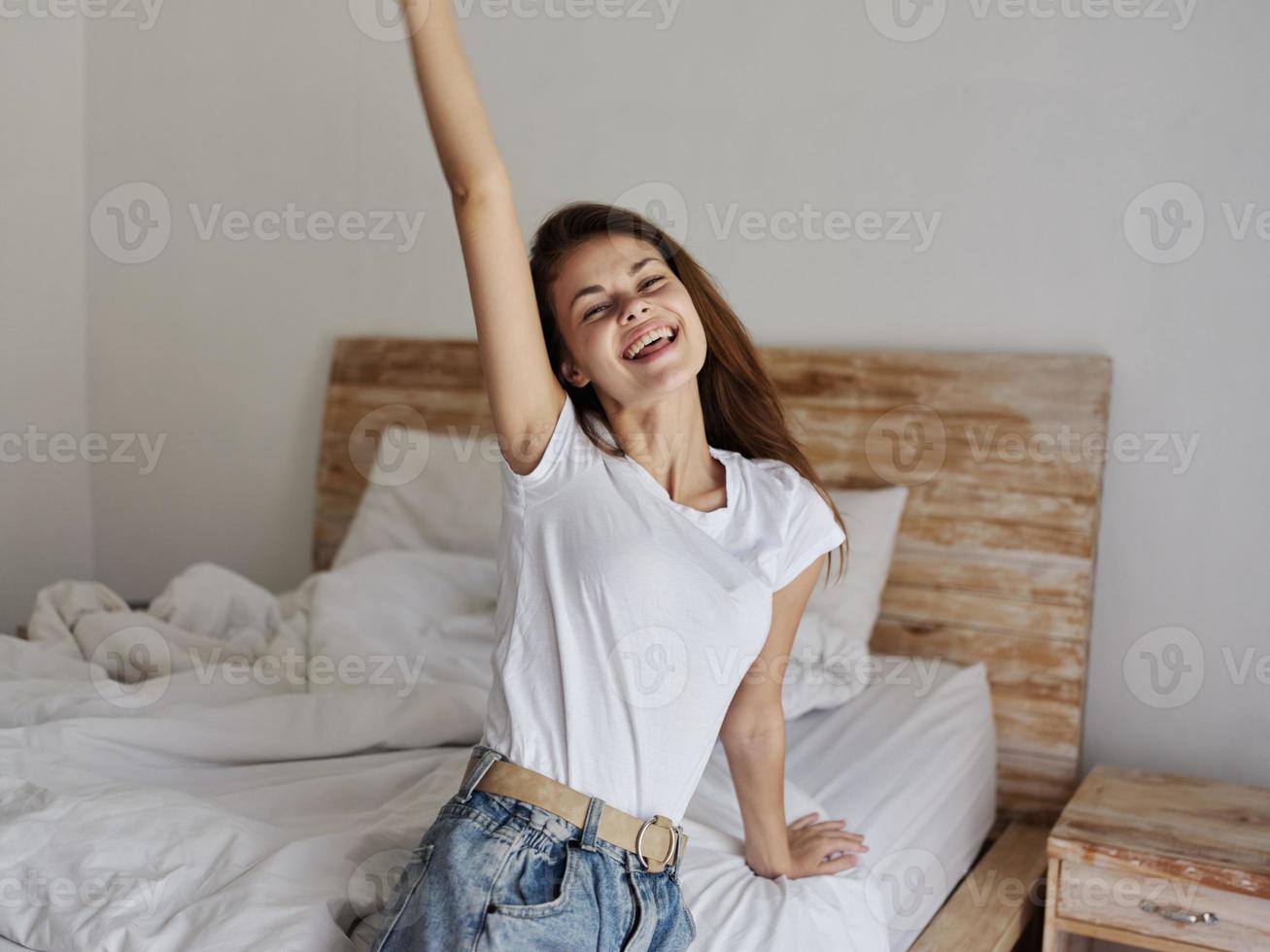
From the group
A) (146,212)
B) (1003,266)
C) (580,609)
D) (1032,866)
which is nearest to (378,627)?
(580,609)

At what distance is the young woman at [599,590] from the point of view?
43.1 inches

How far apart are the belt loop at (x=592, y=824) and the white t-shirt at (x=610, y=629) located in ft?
0.08

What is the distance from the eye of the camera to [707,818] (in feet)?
5.15

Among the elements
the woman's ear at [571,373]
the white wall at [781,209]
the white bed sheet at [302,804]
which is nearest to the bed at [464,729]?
the white bed sheet at [302,804]

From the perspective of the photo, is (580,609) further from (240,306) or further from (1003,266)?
(240,306)

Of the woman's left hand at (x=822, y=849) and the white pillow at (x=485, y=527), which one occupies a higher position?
the white pillow at (x=485, y=527)

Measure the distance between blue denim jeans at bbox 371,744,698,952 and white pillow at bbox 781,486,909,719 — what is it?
2.90ft

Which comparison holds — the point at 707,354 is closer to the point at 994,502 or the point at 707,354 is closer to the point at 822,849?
the point at 822,849

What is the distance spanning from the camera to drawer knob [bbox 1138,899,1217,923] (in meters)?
1.73

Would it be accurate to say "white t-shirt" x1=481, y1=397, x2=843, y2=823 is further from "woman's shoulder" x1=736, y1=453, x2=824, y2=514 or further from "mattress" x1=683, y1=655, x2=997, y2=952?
"mattress" x1=683, y1=655, x2=997, y2=952

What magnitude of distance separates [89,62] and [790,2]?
80.4 inches

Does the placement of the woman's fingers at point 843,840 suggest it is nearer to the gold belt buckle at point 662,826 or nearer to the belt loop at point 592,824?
the gold belt buckle at point 662,826

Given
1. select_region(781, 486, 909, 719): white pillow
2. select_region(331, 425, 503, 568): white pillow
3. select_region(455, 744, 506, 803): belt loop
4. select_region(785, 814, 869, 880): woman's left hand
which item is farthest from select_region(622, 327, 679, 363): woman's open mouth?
select_region(331, 425, 503, 568): white pillow

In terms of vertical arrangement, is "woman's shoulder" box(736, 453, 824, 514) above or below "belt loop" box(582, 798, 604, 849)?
above
